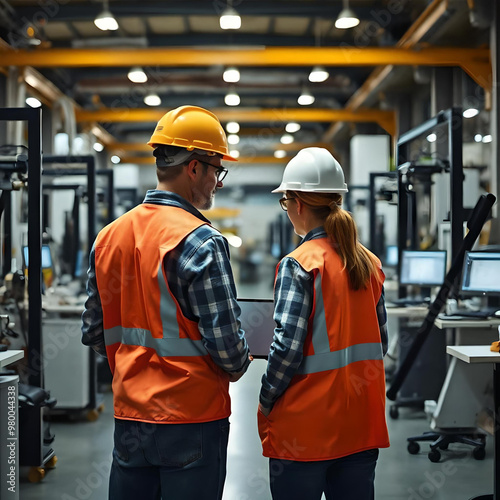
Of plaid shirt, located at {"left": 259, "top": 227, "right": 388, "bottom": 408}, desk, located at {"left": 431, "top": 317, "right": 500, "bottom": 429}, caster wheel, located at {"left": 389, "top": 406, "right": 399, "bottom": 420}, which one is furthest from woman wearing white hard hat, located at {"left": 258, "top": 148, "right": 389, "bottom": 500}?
caster wheel, located at {"left": 389, "top": 406, "right": 399, "bottom": 420}

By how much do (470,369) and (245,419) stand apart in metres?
1.74

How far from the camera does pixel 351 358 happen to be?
70.3 inches

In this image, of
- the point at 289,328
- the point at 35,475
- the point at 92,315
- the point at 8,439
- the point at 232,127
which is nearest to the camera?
the point at 289,328

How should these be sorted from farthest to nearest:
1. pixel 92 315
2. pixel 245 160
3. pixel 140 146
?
pixel 245 160 → pixel 140 146 → pixel 92 315

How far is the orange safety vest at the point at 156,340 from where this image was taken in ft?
5.25

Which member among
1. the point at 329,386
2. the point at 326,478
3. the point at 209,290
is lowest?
the point at 326,478

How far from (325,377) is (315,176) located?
59 cm

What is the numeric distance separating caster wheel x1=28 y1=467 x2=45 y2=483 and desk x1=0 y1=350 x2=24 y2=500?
82cm

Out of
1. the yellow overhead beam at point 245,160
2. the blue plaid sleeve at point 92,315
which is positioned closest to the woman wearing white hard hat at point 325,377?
the blue plaid sleeve at point 92,315

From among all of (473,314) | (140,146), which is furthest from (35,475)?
(140,146)

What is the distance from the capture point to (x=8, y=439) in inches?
115

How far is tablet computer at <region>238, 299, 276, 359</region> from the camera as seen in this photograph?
2004 mm

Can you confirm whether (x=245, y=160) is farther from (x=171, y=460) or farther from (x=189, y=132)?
(x=171, y=460)

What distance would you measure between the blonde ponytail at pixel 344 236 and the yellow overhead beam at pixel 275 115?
11.1m
